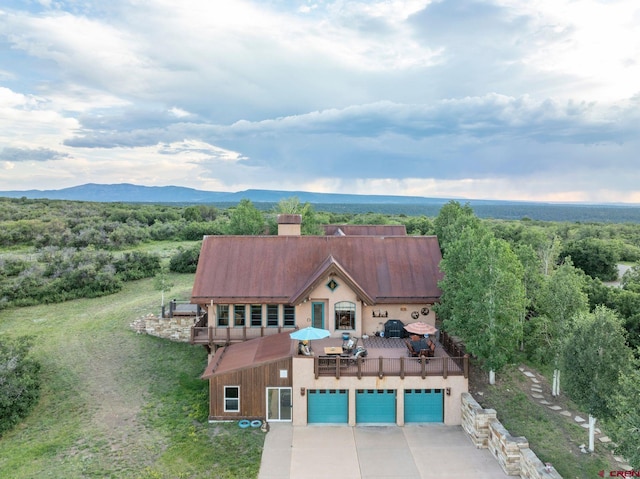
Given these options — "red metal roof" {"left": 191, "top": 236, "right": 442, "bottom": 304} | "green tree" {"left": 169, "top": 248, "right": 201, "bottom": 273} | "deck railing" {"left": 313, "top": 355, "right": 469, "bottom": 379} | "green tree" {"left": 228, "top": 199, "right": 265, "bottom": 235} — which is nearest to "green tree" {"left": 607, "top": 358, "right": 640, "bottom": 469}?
"deck railing" {"left": 313, "top": 355, "right": 469, "bottom": 379}

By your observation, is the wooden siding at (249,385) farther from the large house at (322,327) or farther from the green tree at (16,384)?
the green tree at (16,384)

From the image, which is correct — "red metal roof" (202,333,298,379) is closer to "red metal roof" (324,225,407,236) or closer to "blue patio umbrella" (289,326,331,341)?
"blue patio umbrella" (289,326,331,341)

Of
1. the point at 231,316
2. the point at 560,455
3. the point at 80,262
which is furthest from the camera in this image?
the point at 80,262

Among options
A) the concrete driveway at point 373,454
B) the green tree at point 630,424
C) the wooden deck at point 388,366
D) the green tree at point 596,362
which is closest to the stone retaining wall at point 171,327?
the concrete driveway at point 373,454

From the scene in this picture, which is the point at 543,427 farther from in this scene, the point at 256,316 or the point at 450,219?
the point at 450,219

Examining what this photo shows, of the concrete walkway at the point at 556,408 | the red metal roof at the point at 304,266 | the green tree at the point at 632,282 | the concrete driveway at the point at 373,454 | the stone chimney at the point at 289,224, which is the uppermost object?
the stone chimney at the point at 289,224

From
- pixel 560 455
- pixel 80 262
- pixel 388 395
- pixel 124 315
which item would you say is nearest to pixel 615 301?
pixel 560 455

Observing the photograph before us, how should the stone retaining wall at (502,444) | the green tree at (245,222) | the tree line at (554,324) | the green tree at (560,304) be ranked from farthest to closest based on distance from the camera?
the green tree at (245,222)
the green tree at (560,304)
the tree line at (554,324)
the stone retaining wall at (502,444)

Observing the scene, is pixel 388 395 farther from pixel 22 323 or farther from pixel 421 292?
pixel 22 323
